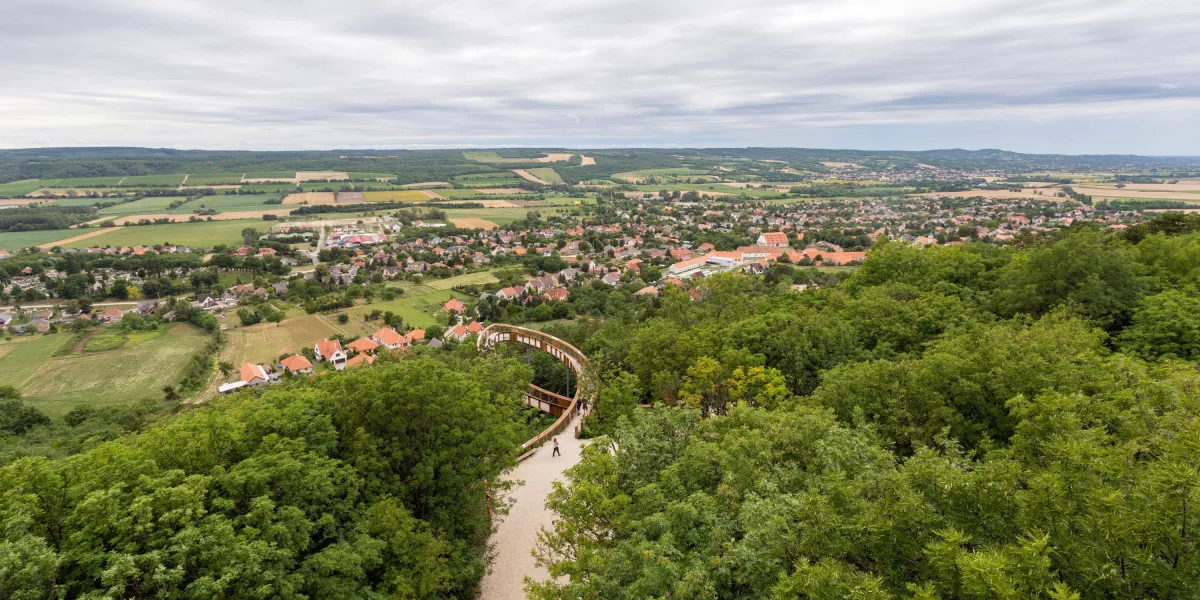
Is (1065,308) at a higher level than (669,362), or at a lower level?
higher

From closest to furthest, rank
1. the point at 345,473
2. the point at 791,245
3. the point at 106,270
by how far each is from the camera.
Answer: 1. the point at 345,473
2. the point at 106,270
3. the point at 791,245

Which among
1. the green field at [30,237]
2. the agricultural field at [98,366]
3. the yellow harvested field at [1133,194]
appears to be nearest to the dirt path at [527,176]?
the green field at [30,237]

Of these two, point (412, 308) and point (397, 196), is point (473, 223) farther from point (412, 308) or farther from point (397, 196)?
point (412, 308)

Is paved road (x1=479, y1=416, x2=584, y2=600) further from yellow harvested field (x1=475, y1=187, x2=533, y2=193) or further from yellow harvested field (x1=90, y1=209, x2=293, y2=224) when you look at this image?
yellow harvested field (x1=475, y1=187, x2=533, y2=193)

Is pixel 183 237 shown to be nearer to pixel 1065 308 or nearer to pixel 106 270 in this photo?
pixel 106 270

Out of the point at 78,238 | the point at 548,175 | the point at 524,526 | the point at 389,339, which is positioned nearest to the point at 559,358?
the point at 524,526

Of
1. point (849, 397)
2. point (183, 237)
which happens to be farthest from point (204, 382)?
point (183, 237)

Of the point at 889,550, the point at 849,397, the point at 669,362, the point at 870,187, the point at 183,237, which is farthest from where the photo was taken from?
the point at 870,187
